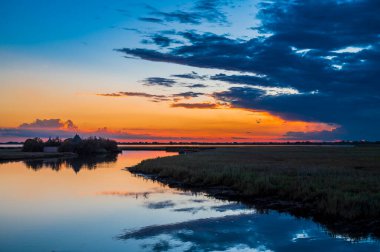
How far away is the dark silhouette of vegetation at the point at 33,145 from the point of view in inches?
3863

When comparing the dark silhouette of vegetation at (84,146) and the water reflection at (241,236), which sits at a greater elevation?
the dark silhouette of vegetation at (84,146)

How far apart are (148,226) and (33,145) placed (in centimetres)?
8941

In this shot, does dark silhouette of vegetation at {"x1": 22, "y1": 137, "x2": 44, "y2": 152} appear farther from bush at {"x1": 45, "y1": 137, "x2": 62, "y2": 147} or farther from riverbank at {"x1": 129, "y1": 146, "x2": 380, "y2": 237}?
riverbank at {"x1": 129, "y1": 146, "x2": 380, "y2": 237}

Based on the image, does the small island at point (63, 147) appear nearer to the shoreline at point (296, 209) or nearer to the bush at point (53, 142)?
the bush at point (53, 142)

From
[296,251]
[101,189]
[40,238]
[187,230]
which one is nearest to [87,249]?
[40,238]

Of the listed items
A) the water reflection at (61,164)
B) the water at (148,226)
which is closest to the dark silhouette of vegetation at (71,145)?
the water reflection at (61,164)

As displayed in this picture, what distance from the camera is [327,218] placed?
18109 mm

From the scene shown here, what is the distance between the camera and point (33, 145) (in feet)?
322

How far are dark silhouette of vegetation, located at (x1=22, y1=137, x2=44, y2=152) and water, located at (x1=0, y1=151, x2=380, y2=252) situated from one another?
7579 centimetres

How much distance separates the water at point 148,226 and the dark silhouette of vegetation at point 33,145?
249 ft

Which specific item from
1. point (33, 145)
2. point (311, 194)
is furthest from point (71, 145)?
point (311, 194)

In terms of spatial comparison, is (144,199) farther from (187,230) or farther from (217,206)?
(187,230)

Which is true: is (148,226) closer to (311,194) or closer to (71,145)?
(311,194)

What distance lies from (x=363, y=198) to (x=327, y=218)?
6.65 ft
